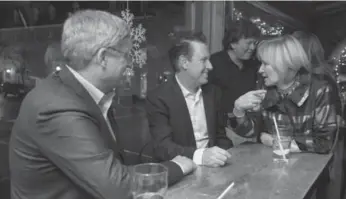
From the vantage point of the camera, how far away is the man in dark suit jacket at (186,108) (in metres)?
1.93

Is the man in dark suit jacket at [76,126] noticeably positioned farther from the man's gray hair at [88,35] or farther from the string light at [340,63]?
the string light at [340,63]

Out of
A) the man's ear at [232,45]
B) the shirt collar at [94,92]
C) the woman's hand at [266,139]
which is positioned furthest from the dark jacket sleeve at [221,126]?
the shirt collar at [94,92]

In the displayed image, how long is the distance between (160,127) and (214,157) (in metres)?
0.51

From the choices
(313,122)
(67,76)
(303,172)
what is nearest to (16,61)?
(67,76)

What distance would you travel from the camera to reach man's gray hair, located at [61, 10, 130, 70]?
3.44ft

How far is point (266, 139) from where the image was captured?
188cm

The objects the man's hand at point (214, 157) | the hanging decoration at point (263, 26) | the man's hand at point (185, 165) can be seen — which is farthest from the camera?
the hanging decoration at point (263, 26)

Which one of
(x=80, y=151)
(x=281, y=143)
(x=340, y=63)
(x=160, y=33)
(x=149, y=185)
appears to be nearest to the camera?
(x=80, y=151)

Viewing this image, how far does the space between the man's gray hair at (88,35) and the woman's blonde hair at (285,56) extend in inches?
46.0

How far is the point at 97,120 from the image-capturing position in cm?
101

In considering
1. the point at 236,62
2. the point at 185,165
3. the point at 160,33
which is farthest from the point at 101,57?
the point at 236,62

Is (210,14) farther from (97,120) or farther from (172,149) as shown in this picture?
(97,120)

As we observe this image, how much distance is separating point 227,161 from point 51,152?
849mm

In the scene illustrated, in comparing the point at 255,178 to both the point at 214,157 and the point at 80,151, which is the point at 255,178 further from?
the point at 80,151
